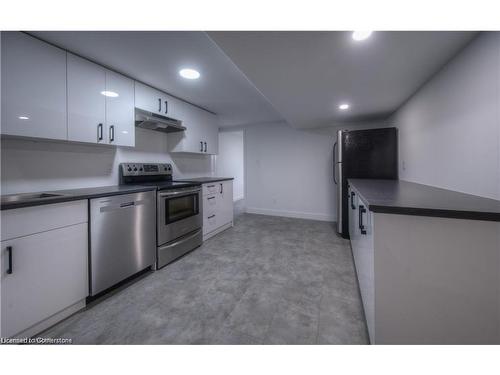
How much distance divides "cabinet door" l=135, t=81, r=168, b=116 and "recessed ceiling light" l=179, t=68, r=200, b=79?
1.86 ft

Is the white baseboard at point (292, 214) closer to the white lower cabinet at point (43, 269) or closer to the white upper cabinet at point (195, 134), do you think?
the white upper cabinet at point (195, 134)

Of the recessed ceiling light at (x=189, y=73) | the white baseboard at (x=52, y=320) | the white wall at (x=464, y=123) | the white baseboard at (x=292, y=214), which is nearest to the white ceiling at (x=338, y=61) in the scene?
the white wall at (x=464, y=123)

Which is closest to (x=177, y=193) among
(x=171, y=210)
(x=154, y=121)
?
(x=171, y=210)

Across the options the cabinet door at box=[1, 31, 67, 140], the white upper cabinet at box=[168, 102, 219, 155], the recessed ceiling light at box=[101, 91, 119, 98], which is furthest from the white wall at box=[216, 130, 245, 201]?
the cabinet door at box=[1, 31, 67, 140]

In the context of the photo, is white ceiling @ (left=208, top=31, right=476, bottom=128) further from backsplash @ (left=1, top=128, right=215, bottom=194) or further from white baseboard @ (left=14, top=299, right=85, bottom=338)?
white baseboard @ (left=14, top=299, right=85, bottom=338)

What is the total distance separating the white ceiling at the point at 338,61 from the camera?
122 cm

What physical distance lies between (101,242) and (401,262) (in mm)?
2168

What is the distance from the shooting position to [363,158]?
296 centimetres

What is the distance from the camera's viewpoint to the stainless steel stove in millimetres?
2227

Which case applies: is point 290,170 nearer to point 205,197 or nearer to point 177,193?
point 205,197

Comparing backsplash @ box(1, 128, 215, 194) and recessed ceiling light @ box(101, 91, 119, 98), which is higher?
recessed ceiling light @ box(101, 91, 119, 98)

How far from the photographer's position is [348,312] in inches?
58.6

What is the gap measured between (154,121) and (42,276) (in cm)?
181

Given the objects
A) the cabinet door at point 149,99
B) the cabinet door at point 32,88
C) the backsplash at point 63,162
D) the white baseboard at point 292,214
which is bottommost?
the white baseboard at point 292,214
